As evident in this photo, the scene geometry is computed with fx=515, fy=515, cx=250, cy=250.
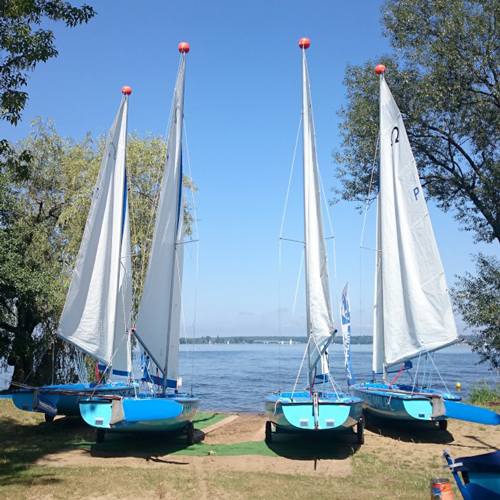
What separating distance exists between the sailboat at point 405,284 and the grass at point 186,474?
1275 millimetres

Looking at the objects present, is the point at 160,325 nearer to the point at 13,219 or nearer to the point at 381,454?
the point at 381,454

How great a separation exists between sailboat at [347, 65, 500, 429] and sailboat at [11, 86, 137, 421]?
592 centimetres

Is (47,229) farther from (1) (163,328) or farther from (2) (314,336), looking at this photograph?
(2) (314,336)

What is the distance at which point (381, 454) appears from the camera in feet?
32.0

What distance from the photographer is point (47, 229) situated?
17.8m

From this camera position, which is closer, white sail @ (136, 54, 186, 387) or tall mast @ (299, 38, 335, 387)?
tall mast @ (299, 38, 335, 387)

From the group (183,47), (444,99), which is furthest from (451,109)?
(183,47)

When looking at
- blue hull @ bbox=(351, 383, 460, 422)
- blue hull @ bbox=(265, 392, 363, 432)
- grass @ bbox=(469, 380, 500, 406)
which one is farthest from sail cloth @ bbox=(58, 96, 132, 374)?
grass @ bbox=(469, 380, 500, 406)

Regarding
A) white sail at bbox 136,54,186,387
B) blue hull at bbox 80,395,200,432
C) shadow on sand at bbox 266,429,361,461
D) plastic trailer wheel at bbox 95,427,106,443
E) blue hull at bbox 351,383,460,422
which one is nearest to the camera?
blue hull at bbox 80,395,200,432

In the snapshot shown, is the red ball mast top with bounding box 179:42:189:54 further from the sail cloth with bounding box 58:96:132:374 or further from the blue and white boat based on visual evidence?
the blue and white boat

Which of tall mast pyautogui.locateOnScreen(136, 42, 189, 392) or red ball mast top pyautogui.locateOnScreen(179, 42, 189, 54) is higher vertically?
red ball mast top pyautogui.locateOnScreen(179, 42, 189, 54)

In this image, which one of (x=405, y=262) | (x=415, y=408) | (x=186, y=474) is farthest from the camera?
(x=405, y=262)

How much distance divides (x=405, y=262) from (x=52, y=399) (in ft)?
27.1

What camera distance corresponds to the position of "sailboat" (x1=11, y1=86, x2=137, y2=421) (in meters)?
11.0
